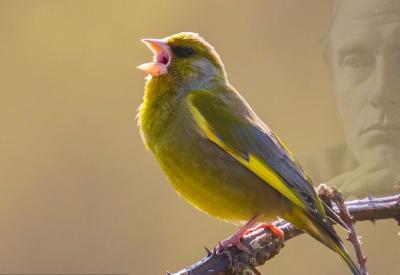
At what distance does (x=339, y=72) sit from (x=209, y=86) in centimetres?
125

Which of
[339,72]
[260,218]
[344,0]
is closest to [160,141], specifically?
[260,218]

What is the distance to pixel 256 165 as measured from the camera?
1525 mm

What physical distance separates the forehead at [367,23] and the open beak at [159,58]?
1323 millimetres

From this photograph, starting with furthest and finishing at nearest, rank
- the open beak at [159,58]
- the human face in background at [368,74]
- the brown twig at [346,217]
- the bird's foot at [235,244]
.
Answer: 1. the human face in background at [368,74]
2. the open beak at [159,58]
3. the bird's foot at [235,244]
4. the brown twig at [346,217]

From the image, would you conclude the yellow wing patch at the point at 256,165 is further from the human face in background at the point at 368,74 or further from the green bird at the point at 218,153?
the human face in background at the point at 368,74

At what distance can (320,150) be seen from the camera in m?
2.98

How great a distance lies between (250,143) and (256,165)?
0.07 metres

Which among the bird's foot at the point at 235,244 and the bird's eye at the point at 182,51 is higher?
the bird's eye at the point at 182,51

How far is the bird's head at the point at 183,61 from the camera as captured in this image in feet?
5.46

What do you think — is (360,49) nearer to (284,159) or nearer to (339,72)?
(339,72)

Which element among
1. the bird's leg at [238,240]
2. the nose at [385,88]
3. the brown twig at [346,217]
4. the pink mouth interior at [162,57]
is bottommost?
the brown twig at [346,217]

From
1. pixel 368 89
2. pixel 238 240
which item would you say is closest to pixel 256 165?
pixel 238 240

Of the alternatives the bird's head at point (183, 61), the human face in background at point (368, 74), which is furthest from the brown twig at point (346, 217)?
the human face in background at point (368, 74)

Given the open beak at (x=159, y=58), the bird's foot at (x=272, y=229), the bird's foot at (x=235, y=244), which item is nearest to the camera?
the bird's foot at (x=235, y=244)
